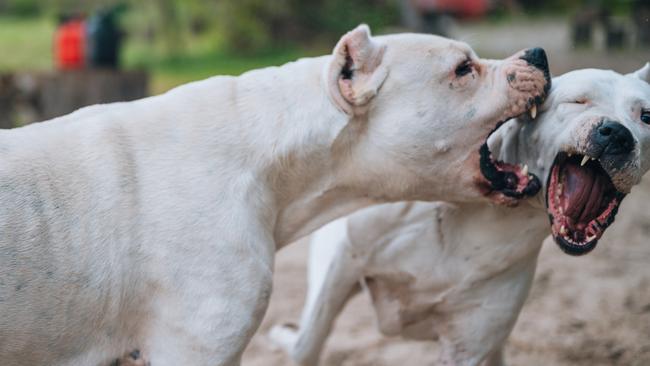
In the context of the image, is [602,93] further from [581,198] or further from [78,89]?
[78,89]

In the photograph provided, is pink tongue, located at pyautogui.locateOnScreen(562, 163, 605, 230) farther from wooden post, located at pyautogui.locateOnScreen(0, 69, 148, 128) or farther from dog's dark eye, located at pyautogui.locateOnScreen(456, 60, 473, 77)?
wooden post, located at pyautogui.locateOnScreen(0, 69, 148, 128)

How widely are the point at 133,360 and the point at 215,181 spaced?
0.72m

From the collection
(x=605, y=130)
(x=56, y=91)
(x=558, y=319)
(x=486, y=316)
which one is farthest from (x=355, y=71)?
(x=56, y=91)

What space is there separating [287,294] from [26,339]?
11.8 feet

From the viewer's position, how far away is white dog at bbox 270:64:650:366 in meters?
3.69

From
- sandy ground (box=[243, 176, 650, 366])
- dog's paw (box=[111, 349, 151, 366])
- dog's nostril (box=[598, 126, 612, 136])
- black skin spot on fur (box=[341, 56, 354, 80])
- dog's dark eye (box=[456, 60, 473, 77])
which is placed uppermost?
black skin spot on fur (box=[341, 56, 354, 80])

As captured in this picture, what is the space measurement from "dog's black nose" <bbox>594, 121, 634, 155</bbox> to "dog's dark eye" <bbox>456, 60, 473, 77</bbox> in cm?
56

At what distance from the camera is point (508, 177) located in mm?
3809

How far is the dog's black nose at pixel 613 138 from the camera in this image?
3.51 meters

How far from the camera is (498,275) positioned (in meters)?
4.20

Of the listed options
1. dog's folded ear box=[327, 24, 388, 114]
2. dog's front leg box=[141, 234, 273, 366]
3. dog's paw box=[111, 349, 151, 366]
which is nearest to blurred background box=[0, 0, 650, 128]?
dog's folded ear box=[327, 24, 388, 114]

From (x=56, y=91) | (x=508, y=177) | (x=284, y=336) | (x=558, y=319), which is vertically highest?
(x=508, y=177)

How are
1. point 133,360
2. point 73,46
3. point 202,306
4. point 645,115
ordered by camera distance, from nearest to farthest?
point 202,306
point 133,360
point 645,115
point 73,46

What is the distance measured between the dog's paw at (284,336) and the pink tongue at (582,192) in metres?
1.89
